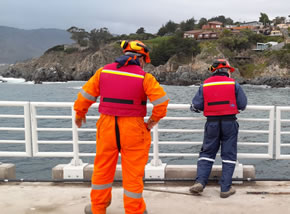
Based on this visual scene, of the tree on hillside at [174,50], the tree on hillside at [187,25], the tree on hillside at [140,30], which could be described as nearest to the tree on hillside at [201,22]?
the tree on hillside at [187,25]

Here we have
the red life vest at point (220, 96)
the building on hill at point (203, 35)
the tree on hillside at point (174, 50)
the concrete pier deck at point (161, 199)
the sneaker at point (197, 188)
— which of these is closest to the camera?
the concrete pier deck at point (161, 199)

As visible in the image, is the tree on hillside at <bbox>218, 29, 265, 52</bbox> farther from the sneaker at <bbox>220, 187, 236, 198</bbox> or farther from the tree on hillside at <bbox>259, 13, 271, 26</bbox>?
the sneaker at <bbox>220, 187, 236, 198</bbox>

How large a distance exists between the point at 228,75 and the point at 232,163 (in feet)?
4.00

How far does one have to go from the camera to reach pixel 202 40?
384ft

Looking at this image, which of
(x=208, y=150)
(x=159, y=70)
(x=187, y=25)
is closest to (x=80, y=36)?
(x=187, y=25)

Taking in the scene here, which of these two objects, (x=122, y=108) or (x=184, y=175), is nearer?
(x=122, y=108)

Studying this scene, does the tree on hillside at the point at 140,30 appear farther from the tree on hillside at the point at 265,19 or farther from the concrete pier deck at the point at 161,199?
the concrete pier deck at the point at 161,199

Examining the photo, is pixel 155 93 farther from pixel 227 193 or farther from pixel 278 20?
pixel 278 20

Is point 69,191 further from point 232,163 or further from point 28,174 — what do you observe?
point 28,174

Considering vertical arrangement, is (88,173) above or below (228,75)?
below

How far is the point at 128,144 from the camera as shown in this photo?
3338mm

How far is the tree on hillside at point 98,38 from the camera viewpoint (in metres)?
136

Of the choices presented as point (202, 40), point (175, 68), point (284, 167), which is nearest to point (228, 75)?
point (284, 167)

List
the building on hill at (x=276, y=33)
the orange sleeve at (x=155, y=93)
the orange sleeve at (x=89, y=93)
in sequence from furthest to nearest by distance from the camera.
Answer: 1. the building on hill at (x=276, y=33)
2. the orange sleeve at (x=89, y=93)
3. the orange sleeve at (x=155, y=93)
